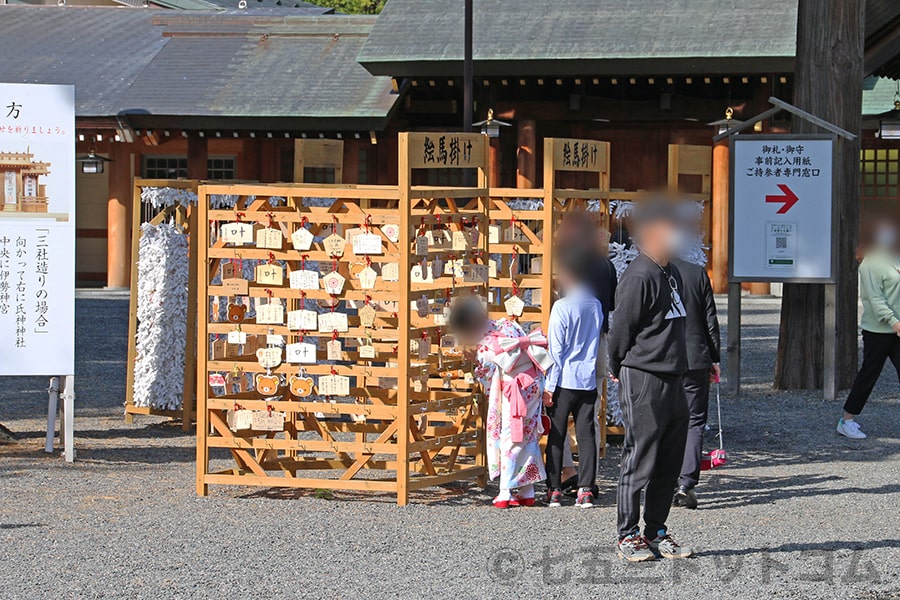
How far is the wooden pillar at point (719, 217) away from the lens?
23.9 meters

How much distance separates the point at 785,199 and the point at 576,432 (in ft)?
18.7

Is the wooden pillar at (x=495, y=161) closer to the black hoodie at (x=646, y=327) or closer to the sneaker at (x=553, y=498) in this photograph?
the sneaker at (x=553, y=498)

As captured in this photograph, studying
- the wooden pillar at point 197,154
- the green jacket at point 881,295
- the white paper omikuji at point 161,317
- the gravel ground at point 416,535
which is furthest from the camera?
the wooden pillar at point 197,154

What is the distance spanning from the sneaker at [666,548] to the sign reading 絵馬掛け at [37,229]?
187 inches

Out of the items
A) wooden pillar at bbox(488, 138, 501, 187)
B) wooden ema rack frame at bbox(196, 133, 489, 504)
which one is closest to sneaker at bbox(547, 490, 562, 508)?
wooden ema rack frame at bbox(196, 133, 489, 504)

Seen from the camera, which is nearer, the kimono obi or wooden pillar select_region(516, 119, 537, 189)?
the kimono obi

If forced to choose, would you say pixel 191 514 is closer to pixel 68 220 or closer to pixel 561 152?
pixel 68 220

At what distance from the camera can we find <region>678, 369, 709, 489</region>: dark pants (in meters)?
8.19

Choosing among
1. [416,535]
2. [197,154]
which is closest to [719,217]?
[197,154]

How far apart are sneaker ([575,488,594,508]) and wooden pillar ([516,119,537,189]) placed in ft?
52.4

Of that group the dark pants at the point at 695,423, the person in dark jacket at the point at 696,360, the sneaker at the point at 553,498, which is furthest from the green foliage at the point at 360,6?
the sneaker at the point at 553,498

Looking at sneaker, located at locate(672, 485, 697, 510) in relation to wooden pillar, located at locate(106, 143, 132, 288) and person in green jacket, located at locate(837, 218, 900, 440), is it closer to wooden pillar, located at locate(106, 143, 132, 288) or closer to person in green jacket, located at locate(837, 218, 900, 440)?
person in green jacket, located at locate(837, 218, 900, 440)

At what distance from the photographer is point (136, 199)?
440 inches

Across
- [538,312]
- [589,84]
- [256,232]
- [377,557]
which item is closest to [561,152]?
[538,312]
